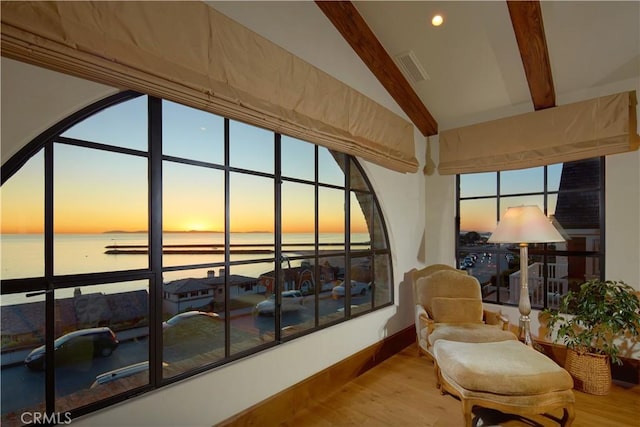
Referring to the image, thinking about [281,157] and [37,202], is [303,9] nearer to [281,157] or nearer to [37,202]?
[281,157]

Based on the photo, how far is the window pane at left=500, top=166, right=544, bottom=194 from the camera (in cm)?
325

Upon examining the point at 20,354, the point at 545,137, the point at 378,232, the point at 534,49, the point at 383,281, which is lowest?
the point at 383,281

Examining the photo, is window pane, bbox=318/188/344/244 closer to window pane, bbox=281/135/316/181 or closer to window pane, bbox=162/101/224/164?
window pane, bbox=281/135/316/181

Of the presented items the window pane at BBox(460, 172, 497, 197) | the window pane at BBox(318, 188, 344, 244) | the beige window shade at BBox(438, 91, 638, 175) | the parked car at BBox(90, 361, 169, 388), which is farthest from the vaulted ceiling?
the parked car at BBox(90, 361, 169, 388)

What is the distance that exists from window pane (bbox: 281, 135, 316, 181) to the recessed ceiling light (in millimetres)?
1436

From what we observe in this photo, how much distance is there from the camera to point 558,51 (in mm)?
2588

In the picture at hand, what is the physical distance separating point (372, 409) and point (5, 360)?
2.17m

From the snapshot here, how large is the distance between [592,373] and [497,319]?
2.43 ft

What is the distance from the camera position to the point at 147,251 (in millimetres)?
1631

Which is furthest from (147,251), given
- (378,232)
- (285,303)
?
(378,232)

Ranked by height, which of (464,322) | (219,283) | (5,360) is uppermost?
(219,283)

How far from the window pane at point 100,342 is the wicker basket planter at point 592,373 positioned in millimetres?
3281

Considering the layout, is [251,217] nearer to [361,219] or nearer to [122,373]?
[122,373]

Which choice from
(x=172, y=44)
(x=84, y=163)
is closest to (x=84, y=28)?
(x=172, y=44)
